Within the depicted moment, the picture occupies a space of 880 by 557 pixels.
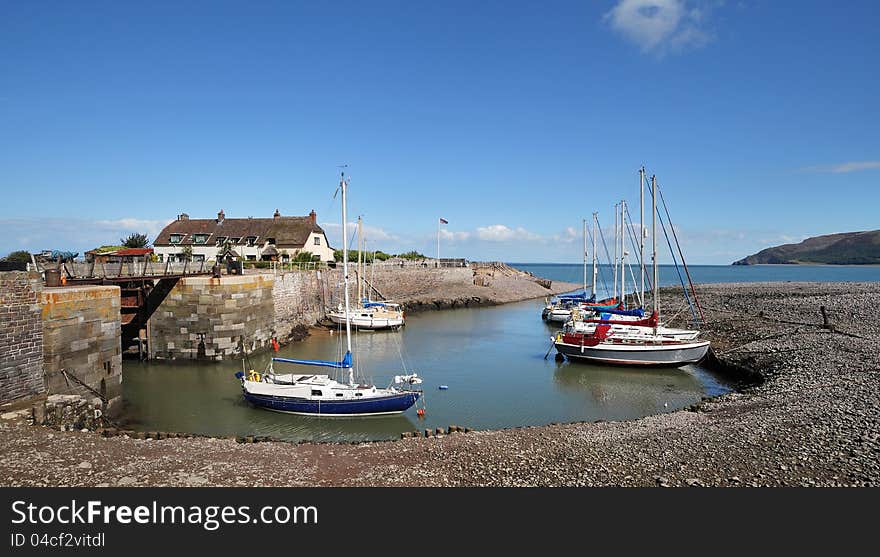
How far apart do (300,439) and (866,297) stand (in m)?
51.3

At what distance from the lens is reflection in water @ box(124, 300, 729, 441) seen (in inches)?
731

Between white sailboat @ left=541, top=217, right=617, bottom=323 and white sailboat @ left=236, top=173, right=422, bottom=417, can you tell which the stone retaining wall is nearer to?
white sailboat @ left=236, top=173, right=422, bottom=417

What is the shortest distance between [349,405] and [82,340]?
10.0 m

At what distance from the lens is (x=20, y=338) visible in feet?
54.3

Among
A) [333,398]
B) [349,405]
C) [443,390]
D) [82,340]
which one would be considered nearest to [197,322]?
[82,340]

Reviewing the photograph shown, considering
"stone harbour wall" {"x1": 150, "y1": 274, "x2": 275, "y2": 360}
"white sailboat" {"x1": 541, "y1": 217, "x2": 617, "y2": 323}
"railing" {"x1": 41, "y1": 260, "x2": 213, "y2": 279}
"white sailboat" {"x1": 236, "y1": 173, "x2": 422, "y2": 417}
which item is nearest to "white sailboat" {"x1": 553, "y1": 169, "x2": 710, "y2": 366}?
"white sailboat" {"x1": 236, "y1": 173, "x2": 422, "y2": 417}

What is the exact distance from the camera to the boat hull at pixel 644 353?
90.8 ft

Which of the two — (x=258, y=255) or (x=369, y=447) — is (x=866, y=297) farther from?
(x=258, y=255)

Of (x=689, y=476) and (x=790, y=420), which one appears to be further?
(x=790, y=420)

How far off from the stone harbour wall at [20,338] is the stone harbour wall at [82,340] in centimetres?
28

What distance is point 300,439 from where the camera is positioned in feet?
55.7
